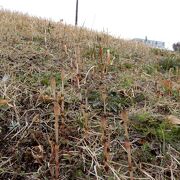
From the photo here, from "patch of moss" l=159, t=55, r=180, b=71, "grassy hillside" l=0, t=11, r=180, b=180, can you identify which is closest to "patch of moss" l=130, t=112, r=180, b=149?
"grassy hillside" l=0, t=11, r=180, b=180

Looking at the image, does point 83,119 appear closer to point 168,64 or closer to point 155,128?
point 155,128

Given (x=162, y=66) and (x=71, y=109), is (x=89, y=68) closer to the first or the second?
(x=71, y=109)

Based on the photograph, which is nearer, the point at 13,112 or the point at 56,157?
the point at 56,157

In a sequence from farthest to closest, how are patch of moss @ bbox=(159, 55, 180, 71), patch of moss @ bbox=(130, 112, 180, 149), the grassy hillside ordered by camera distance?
patch of moss @ bbox=(159, 55, 180, 71) → patch of moss @ bbox=(130, 112, 180, 149) → the grassy hillside

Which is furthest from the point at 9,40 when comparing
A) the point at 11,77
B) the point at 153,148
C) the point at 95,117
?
the point at 153,148

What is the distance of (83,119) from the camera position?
7.23ft

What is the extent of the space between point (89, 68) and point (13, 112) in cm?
104

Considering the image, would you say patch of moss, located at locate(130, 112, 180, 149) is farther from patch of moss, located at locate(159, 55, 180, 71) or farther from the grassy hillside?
patch of moss, located at locate(159, 55, 180, 71)

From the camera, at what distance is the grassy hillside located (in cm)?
190

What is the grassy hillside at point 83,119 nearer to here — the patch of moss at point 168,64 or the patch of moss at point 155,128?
the patch of moss at point 155,128

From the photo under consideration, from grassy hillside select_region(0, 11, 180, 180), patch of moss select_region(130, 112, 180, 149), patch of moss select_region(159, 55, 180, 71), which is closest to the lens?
grassy hillside select_region(0, 11, 180, 180)

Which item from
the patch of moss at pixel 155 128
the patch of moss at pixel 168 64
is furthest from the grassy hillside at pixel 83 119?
the patch of moss at pixel 168 64

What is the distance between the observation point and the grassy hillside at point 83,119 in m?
1.90

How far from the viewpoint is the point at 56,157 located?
174cm
